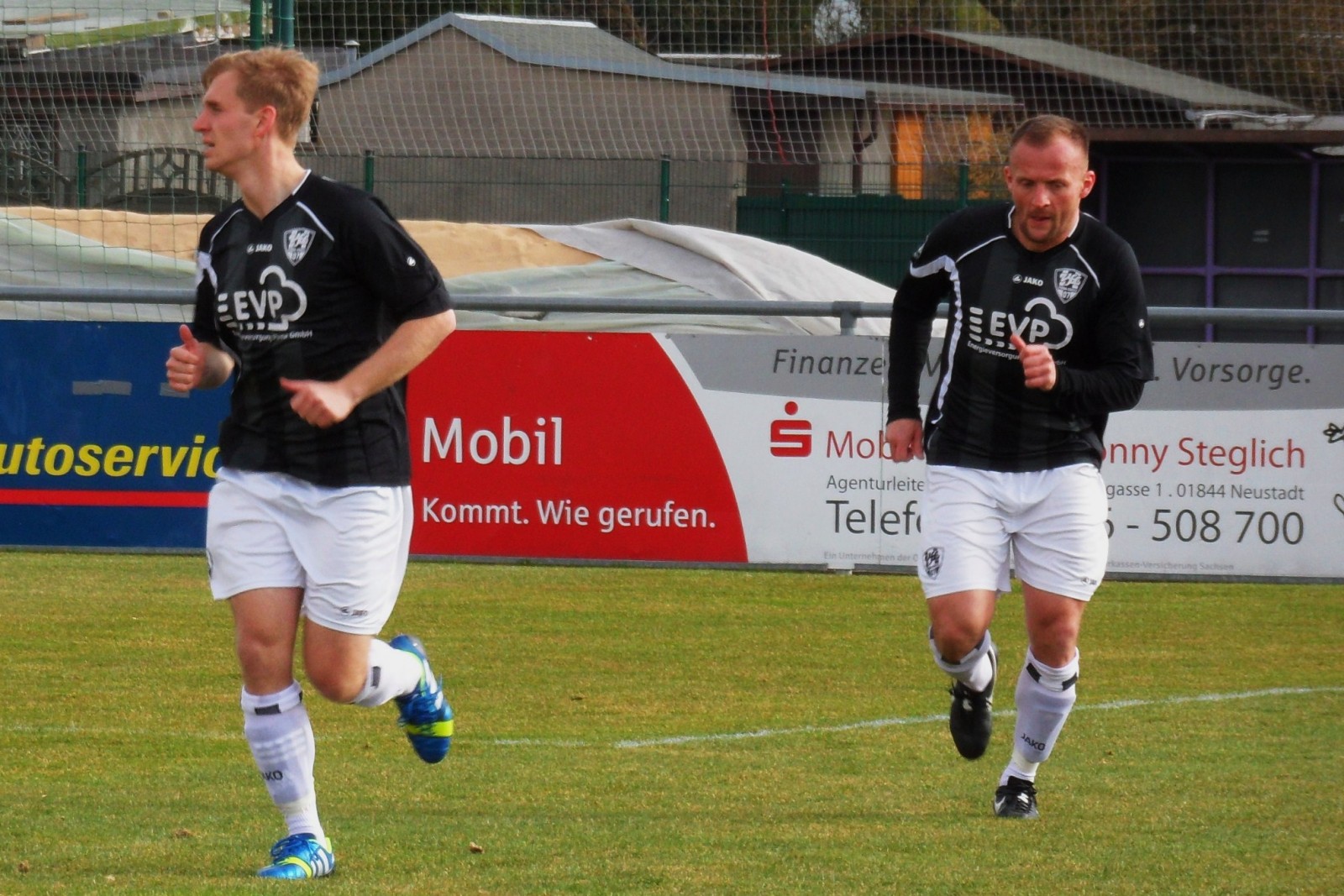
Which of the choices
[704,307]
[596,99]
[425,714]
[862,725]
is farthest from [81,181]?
[425,714]

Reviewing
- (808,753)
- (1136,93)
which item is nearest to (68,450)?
(808,753)

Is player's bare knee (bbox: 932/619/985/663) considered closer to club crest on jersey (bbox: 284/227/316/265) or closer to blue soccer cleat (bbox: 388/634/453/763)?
blue soccer cleat (bbox: 388/634/453/763)

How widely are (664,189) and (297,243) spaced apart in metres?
15.4

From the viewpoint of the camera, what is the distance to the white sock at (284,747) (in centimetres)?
491

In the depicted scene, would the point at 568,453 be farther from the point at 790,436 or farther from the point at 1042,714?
the point at 1042,714

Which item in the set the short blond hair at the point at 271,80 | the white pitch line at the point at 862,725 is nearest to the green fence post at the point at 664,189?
the white pitch line at the point at 862,725

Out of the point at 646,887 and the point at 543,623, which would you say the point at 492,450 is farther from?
the point at 646,887

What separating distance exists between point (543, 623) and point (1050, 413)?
4427mm

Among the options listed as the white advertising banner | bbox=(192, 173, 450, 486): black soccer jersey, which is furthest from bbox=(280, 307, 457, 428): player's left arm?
the white advertising banner

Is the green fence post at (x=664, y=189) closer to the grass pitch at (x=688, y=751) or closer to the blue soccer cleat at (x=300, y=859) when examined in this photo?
the grass pitch at (x=688, y=751)

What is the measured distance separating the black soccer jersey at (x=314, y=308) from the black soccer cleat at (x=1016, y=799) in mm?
2109

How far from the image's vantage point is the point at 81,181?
16500 mm

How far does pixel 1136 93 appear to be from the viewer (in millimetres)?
21516

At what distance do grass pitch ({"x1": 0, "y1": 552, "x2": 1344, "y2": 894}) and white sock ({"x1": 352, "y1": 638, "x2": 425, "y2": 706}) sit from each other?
0.42 metres
